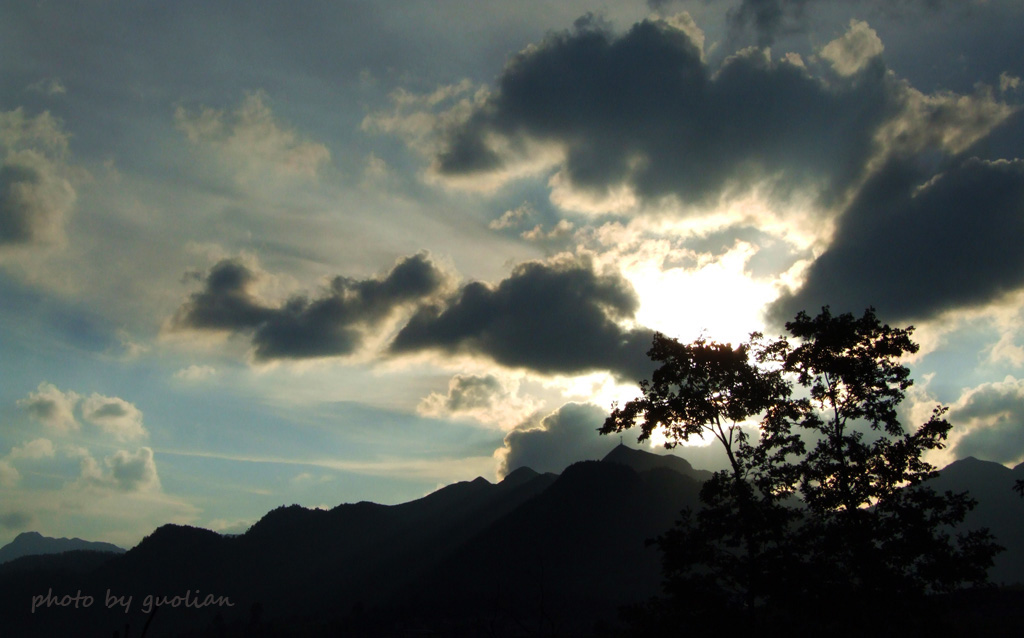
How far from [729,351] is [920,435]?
29.8 feet

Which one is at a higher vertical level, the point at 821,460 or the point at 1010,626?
the point at 821,460

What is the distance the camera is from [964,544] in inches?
1130

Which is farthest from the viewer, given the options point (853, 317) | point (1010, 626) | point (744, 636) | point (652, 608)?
point (1010, 626)

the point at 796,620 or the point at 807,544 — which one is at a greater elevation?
the point at 807,544

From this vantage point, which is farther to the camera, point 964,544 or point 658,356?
point 658,356

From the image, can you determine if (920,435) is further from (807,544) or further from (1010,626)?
(1010,626)

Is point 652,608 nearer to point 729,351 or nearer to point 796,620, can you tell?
point 796,620

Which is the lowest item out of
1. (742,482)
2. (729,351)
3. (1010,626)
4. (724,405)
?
(1010,626)

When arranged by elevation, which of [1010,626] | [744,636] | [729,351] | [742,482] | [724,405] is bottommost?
[1010,626]

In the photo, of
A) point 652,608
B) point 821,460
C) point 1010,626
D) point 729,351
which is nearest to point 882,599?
point 821,460

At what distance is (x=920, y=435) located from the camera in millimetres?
30375

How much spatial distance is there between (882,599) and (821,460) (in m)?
6.23

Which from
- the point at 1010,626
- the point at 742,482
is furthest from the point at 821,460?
the point at 1010,626

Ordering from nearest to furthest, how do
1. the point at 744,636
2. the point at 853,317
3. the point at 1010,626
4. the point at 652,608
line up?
the point at 744,636 < the point at 652,608 < the point at 853,317 < the point at 1010,626
